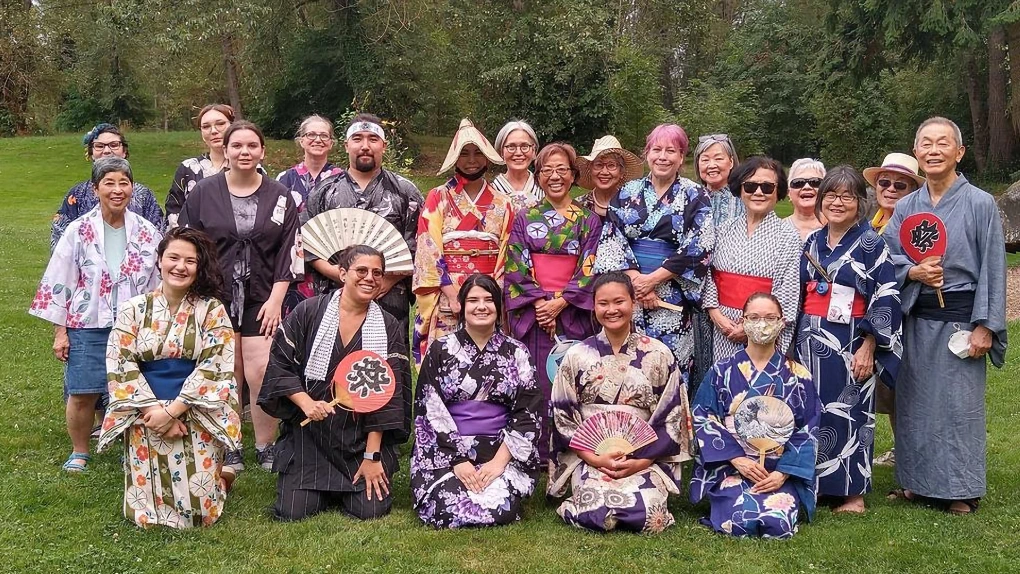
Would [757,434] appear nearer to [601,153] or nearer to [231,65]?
[601,153]

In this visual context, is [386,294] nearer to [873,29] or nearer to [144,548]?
[144,548]

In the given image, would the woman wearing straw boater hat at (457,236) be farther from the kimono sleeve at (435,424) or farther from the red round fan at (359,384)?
the red round fan at (359,384)

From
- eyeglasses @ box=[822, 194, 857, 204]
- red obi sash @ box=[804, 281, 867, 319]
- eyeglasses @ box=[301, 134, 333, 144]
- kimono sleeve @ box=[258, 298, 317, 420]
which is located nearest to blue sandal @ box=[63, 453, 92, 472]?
kimono sleeve @ box=[258, 298, 317, 420]

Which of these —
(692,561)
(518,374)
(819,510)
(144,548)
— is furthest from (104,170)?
(819,510)

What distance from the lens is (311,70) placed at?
2305 centimetres

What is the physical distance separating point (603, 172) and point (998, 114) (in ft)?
63.2

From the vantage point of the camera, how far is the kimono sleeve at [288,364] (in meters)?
4.48

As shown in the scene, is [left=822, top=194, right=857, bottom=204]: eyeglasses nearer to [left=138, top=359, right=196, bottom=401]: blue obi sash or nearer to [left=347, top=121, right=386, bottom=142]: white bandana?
[left=347, top=121, right=386, bottom=142]: white bandana

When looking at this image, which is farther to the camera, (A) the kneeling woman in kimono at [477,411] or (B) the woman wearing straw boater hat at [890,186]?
(B) the woman wearing straw boater hat at [890,186]

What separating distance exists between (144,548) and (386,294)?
191cm

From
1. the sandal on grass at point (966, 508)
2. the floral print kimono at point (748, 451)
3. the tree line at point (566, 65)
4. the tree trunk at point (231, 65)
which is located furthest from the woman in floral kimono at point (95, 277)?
the tree trunk at point (231, 65)

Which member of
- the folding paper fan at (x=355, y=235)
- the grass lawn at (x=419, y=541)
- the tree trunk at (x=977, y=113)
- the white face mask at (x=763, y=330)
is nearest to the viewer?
the grass lawn at (x=419, y=541)

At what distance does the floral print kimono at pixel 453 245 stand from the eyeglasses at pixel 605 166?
1.83 feet

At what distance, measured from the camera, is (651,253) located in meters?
4.88
